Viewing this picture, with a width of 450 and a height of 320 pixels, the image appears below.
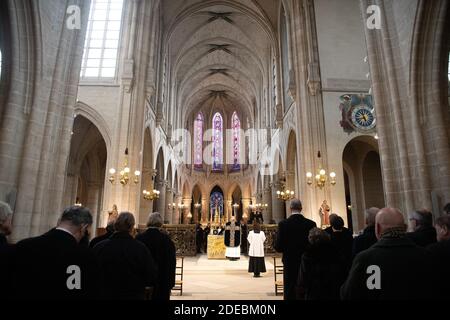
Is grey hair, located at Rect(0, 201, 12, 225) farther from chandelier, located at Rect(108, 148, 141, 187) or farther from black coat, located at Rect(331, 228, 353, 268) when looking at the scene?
chandelier, located at Rect(108, 148, 141, 187)

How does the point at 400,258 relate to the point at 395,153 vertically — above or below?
below

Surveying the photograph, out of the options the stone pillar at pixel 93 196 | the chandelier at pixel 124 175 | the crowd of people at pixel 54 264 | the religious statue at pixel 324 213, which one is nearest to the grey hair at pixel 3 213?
the crowd of people at pixel 54 264

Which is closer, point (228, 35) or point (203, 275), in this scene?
point (203, 275)

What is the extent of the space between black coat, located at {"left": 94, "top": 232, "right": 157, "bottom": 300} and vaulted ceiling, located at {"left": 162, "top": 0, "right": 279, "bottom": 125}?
19753mm

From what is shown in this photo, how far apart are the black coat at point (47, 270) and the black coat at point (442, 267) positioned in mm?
2225

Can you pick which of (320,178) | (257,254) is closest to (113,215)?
(257,254)

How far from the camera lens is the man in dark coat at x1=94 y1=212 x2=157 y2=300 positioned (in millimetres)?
2607

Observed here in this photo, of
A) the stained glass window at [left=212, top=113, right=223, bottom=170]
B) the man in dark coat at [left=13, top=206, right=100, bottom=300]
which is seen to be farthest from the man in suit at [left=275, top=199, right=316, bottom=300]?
the stained glass window at [left=212, top=113, right=223, bottom=170]

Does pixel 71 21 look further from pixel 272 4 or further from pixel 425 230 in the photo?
pixel 272 4

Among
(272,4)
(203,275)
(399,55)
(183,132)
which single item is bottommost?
(203,275)
